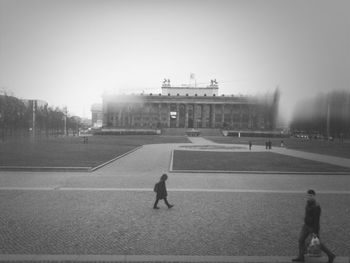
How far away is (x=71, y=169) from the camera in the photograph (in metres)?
24.8

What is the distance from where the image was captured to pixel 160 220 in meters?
12.0

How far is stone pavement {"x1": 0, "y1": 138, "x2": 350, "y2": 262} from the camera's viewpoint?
29.2ft

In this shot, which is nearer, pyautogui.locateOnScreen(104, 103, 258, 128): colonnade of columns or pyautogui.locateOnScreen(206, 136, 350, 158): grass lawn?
pyautogui.locateOnScreen(206, 136, 350, 158): grass lawn

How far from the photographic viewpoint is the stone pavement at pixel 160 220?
8914 millimetres

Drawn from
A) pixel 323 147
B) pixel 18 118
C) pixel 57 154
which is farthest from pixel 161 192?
pixel 18 118

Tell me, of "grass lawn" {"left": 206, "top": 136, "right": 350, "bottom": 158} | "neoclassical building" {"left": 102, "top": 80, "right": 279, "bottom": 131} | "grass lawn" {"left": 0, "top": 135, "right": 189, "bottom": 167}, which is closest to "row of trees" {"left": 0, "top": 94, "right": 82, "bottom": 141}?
"grass lawn" {"left": 0, "top": 135, "right": 189, "bottom": 167}

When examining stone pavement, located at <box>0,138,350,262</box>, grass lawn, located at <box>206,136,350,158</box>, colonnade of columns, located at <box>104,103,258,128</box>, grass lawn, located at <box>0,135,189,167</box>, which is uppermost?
colonnade of columns, located at <box>104,103,258,128</box>

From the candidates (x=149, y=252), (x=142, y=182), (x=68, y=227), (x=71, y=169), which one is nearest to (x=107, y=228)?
(x=68, y=227)

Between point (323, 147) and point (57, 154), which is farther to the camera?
point (323, 147)

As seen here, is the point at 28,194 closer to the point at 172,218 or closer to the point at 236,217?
the point at 172,218

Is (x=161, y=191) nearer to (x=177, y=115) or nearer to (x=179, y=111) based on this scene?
(x=177, y=115)

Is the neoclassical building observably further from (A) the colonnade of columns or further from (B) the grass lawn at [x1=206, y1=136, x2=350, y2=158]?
(B) the grass lawn at [x1=206, y1=136, x2=350, y2=158]

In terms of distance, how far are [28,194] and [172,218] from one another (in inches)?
308

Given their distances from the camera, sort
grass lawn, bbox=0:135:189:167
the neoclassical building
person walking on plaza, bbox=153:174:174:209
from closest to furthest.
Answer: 1. person walking on plaza, bbox=153:174:174:209
2. grass lawn, bbox=0:135:189:167
3. the neoclassical building
